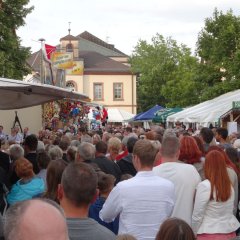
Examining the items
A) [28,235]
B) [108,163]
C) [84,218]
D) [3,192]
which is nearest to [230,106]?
[108,163]

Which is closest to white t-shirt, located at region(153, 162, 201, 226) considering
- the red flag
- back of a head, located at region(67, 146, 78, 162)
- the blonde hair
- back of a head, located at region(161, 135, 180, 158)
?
back of a head, located at region(161, 135, 180, 158)

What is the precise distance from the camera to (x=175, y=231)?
156 inches

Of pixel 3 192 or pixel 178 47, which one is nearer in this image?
pixel 3 192

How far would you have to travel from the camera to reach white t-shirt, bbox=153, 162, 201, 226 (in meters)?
6.85

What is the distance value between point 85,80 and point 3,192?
7912 cm

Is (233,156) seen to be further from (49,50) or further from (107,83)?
(107,83)

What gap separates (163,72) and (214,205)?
65.1 meters

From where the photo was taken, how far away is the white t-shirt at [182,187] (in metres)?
6.85

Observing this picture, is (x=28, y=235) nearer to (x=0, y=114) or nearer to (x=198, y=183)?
(x=198, y=183)

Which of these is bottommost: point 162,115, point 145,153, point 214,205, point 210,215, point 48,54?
point 210,215

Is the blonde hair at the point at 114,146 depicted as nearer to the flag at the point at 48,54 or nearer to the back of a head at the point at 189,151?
the back of a head at the point at 189,151

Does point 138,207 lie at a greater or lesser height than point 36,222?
lesser

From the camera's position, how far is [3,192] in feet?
25.7

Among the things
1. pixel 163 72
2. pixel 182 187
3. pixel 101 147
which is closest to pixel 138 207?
pixel 182 187
